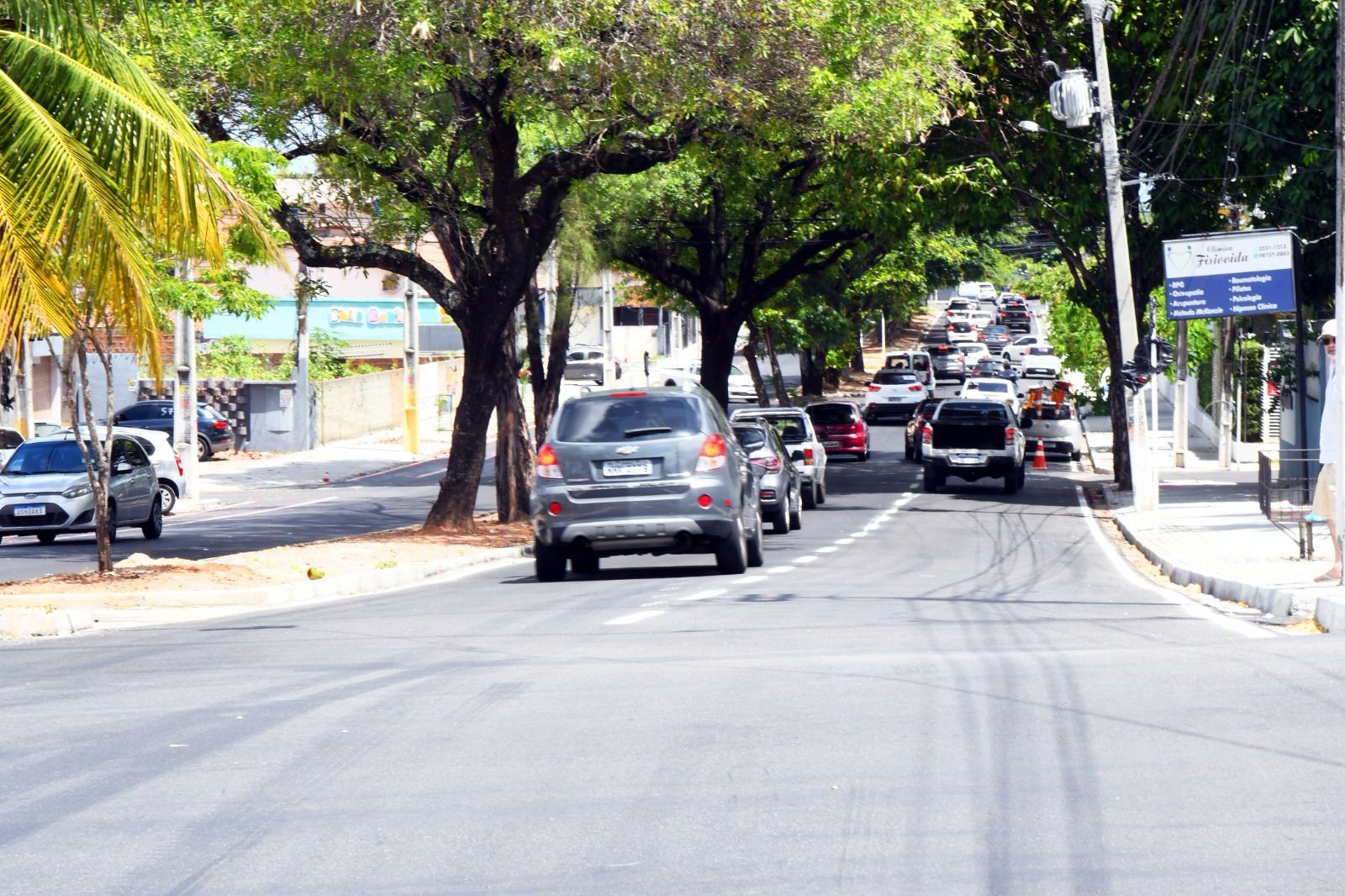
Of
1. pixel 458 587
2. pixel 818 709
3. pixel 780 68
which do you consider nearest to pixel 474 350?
pixel 780 68

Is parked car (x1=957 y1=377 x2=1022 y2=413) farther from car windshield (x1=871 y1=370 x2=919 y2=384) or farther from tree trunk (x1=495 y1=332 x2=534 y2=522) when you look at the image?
tree trunk (x1=495 y1=332 x2=534 y2=522)

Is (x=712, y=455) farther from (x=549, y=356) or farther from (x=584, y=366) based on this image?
(x=584, y=366)

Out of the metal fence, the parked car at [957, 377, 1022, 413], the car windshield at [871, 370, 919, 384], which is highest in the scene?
the car windshield at [871, 370, 919, 384]

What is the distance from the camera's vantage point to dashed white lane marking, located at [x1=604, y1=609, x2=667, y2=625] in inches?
475

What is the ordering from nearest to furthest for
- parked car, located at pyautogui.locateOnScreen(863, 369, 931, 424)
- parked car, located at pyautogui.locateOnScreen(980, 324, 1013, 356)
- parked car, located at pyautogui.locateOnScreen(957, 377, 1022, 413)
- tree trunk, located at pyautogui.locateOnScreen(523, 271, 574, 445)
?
tree trunk, located at pyautogui.locateOnScreen(523, 271, 574, 445), parked car, located at pyautogui.locateOnScreen(957, 377, 1022, 413), parked car, located at pyautogui.locateOnScreen(863, 369, 931, 424), parked car, located at pyautogui.locateOnScreen(980, 324, 1013, 356)

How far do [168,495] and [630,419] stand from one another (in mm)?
19032

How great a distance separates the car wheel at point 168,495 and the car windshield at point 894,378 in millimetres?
31623

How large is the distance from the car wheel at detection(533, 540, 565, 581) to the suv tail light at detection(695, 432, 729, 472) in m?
1.59

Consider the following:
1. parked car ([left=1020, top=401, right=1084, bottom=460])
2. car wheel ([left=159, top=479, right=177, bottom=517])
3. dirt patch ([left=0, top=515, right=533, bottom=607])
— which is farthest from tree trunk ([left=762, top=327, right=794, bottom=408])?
dirt patch ([left=0, top=515, right=533, bottom=607])

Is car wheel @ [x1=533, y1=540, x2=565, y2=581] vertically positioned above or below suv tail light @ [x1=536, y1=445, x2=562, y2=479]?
below

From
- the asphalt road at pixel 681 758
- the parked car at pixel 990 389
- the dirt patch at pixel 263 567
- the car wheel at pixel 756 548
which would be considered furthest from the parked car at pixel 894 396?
the asphalt road at pixel 681 758

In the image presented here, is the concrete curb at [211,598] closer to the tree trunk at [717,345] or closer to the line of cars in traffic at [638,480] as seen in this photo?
the line of cars in traffic at [638,480]

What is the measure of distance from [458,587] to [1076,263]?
63.2ft

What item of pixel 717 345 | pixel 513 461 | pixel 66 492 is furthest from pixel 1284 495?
pixel 717 345
